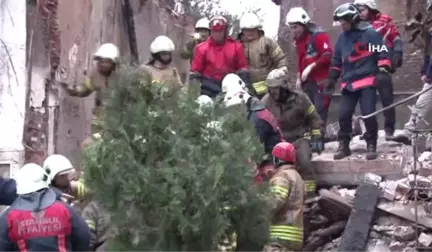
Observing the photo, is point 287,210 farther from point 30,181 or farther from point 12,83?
point 12,83

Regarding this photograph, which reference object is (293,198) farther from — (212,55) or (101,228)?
(212,55)

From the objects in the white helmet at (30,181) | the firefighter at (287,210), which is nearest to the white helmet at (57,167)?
the white helmet at (30,181)

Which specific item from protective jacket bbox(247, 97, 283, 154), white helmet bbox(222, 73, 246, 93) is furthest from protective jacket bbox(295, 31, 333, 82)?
protective jacket bbox(247, 97, 283, 154)

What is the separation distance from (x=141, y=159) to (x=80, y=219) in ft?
2.03

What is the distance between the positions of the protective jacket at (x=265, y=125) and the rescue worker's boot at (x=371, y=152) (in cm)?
139

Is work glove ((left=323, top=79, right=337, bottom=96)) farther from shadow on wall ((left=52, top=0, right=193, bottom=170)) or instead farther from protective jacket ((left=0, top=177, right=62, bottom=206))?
protective jacket ((left=0, top=177, right=62, bottom=206))

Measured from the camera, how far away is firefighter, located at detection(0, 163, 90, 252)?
7.17 m

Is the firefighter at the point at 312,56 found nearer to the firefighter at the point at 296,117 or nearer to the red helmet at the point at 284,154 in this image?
the firefighter at the point at 296,117

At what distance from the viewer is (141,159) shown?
741 cm

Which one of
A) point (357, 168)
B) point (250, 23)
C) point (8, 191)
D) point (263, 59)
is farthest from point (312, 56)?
point (8, 191)

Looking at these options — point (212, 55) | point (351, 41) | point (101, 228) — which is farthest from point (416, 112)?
point (101, 228)

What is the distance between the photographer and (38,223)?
7.17 m

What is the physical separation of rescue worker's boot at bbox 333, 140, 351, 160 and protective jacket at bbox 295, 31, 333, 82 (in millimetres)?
1038

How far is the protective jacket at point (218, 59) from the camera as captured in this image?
11.6 m
